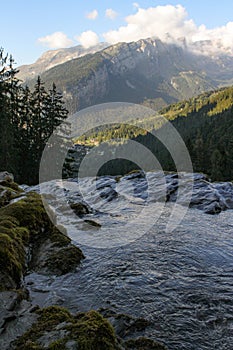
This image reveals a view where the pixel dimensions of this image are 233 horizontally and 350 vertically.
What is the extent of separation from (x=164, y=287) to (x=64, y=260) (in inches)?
140

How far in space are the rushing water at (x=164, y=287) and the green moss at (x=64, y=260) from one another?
0.97ft

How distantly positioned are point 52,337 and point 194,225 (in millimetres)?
13448

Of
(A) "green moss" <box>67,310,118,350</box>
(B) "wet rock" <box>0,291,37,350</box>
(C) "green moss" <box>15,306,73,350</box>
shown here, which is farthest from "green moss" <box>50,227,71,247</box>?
(A) "green moss" <box>67,310,118,350</box>

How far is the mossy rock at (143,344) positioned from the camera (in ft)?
19.0

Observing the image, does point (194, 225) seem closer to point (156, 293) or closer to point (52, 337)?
point (156, 293)

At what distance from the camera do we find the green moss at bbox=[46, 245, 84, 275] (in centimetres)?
964

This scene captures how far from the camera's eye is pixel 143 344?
590 centimetres

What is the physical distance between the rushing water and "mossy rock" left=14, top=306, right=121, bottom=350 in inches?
55.6

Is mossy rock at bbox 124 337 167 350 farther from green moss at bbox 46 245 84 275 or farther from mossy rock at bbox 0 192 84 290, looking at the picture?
green moss at bbox 46 245 84 275

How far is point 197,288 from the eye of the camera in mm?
8562

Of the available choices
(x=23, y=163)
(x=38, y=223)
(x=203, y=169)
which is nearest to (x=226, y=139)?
(x=203, y=169)

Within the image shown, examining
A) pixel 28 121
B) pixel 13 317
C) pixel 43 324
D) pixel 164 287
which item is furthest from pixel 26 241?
pixel 28 121

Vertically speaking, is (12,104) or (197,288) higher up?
(12,104)

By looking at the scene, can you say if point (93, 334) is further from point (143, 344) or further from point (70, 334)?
point (143, 344)
